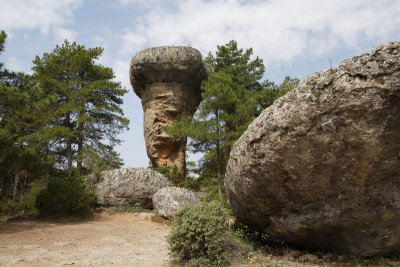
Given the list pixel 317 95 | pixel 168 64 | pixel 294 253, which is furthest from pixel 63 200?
pixel 317 95

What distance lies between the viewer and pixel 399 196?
5277mm

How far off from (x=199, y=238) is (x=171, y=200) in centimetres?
630

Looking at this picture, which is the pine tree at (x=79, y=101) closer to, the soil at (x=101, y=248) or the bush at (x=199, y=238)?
the soil at (x=101, y=248)

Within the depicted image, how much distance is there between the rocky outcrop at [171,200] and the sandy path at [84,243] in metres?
0.69

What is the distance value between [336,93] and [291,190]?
6.72ft

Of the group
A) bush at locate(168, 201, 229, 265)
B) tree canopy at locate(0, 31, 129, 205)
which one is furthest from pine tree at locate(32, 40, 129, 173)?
bush at locate(168, 201, 229, 265)

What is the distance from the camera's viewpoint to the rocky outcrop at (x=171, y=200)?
463 inches

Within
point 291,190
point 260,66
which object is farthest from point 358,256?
point 260,66

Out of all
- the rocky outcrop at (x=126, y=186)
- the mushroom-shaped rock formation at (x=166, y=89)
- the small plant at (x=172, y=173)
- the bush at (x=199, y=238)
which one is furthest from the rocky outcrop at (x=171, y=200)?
the mushroom-shaped rock formation at (x=166, y=89)

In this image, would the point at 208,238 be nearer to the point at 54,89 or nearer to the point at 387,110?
the point at 387,110

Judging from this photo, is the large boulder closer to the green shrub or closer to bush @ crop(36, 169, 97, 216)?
bush @ crop(36, 169, 97, 216)

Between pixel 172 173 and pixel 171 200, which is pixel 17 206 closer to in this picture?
pixel 171 200

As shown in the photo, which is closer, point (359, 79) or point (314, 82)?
point (359, 79)

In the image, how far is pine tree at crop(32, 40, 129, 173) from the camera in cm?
1816
